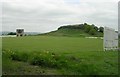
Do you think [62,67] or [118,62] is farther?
[118,62]

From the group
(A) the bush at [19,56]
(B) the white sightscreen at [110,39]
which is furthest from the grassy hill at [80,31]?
(A) the bush at [19,56]

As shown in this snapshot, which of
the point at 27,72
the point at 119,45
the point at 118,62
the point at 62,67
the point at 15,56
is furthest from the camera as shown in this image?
the point at 119,45

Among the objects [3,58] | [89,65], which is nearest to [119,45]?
[89,65]

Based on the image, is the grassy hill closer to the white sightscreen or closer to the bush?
the white sightscreen

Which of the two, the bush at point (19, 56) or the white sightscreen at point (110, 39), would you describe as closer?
the bush at point (19, 56)

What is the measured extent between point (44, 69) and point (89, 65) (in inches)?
56.7

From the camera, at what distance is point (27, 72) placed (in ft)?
27.6

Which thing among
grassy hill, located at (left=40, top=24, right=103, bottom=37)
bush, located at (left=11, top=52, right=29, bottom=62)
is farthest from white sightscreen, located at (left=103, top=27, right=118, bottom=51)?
grassy hill, located at (left=40, top=24, right=103, bottom=37)

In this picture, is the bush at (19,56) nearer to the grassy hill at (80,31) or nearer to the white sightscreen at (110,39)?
the white sightscreen at (110,39)

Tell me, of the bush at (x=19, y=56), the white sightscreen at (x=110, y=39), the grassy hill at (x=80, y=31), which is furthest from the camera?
the grassy hill at (x=80, y=31)

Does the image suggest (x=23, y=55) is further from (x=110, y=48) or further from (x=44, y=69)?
(x=110, y=48)

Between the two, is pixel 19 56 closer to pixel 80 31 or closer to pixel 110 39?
pixel 110 39

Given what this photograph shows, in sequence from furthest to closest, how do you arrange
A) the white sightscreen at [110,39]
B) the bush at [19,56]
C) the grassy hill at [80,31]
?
the grassy hill at [80,31], the white sightscreen at [110,39], the bush at [19,56]

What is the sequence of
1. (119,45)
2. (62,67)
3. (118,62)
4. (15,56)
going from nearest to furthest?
(62,67)
(15,56)
(118,62)
(119,45)
